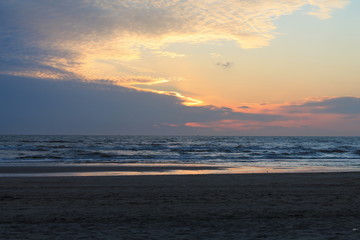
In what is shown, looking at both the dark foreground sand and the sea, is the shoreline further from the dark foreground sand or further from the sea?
the dark foreground sand

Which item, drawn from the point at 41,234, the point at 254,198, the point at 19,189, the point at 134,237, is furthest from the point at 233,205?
the point at 19,189

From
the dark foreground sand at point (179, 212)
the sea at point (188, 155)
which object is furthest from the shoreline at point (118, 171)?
the dark foreground sand at point (179, 212)

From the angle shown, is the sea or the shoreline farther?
the sea

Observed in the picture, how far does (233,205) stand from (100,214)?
3.60m

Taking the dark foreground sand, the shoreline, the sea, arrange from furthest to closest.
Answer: the sea, the shoreline, the dark foreground sand

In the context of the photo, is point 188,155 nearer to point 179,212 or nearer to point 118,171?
point 118,171

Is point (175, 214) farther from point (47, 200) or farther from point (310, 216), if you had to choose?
point (47, 200)

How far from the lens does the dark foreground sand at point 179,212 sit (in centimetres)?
711

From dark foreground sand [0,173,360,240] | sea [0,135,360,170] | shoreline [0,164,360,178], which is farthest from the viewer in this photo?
sea [0,135,360,170]

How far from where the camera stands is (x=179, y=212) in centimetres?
921

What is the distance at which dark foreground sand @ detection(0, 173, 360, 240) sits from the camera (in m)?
7.11

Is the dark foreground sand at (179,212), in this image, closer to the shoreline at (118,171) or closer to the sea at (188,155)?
the shoreline at (118,171)

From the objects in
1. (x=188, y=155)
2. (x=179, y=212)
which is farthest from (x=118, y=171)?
(x=188, y=155)

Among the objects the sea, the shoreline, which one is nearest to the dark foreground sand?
the shoreline
